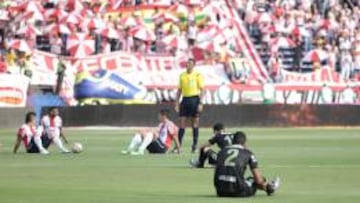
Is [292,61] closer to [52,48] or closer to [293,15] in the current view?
[293,15]

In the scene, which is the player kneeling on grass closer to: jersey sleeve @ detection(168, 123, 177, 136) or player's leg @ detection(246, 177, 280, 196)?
jersey sleeve @ detection(168, 123, 177, 136)

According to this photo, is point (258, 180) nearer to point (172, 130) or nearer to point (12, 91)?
point (172, 130)

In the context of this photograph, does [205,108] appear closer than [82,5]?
Yes

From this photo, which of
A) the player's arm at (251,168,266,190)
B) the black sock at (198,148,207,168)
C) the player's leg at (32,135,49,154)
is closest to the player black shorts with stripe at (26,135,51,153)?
the player's leg at (32,135,49,154)

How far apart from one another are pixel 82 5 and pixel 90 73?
3.97 metres

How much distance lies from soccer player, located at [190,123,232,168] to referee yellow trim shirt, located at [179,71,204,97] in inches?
255

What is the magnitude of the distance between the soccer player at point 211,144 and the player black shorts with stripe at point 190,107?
623 centimetres

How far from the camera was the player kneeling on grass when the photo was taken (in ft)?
86.9

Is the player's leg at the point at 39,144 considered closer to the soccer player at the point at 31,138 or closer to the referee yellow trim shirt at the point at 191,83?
the soccer player at the point at 31,138

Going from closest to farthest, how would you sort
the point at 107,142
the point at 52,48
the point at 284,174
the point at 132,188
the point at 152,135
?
the point at 132,188 < the point at 284,174 < the point at 152,135 < the point at 107,142 < the point at 52,48

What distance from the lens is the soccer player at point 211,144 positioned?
2017cm

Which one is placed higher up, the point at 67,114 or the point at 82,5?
the point at 82,5

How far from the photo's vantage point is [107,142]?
3244cm

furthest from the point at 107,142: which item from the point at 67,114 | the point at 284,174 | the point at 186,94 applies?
the point at 284,174
